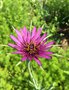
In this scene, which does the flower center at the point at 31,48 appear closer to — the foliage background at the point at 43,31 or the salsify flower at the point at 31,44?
the salsify flower at the point at 31,44

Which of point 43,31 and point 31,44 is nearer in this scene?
point 31,44

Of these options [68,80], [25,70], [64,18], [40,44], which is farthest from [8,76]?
[64,18]

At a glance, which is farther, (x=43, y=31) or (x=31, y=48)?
(x=43, y=31)

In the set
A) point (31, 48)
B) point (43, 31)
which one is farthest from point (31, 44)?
point (43, 31)

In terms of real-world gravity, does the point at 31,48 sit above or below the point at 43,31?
below

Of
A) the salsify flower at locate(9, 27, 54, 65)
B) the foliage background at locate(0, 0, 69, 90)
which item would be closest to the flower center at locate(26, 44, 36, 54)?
the salsify flower at locate(9, 27, 54, 65)

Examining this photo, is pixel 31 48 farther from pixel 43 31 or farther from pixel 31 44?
pixel 43 31

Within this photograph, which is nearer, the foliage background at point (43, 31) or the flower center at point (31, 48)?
the flower center at point (31, 48)

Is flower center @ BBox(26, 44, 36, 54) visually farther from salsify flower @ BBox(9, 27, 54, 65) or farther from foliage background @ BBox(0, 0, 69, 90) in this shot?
foliage background @ BBox(0, 0, 69, 90)

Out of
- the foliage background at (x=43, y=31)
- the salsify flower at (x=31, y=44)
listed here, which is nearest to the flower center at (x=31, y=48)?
the salsify flower at (x=31, y=44)
